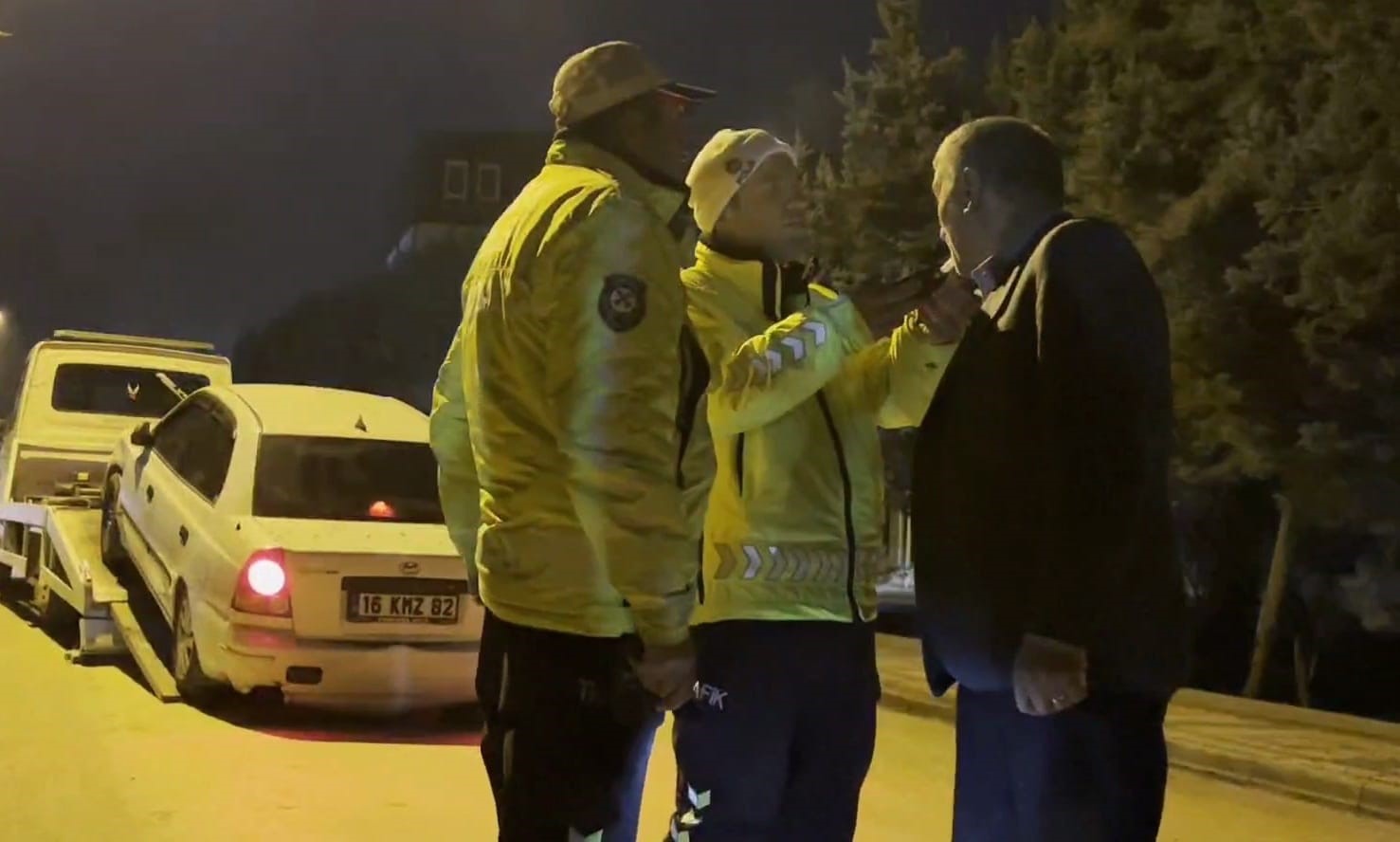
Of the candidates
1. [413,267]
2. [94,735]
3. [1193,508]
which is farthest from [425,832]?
[413,267]

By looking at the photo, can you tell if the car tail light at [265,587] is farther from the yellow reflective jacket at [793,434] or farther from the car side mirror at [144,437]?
the yellow reflective jacket at [793,434]

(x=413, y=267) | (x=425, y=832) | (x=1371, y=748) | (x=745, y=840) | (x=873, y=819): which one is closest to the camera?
(x=745, y=840)

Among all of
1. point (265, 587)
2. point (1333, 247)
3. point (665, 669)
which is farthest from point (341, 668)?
point (1333, 247)

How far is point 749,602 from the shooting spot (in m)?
3.42

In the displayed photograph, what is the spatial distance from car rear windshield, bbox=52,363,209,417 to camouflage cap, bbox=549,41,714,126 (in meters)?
10.7

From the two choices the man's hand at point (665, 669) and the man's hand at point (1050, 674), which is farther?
the man's hand at point (665, 669)

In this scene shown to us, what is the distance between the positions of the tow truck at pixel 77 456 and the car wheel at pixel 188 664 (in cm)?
103

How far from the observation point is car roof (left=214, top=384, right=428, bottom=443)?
28.9 ft

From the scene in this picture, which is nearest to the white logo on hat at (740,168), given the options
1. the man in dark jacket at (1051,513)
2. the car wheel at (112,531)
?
the man in dark jacket at (1051,513)

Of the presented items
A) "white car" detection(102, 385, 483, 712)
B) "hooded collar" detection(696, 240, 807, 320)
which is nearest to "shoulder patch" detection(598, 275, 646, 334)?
"hooded collar" detection(696, 240, 807, 320)

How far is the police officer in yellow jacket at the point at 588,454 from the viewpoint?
284 cm

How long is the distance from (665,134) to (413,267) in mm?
40107

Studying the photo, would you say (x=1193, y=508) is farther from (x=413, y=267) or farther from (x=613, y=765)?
(x=413, y=267)

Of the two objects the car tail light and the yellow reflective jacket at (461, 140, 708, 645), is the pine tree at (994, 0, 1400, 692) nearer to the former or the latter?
the car tail light
